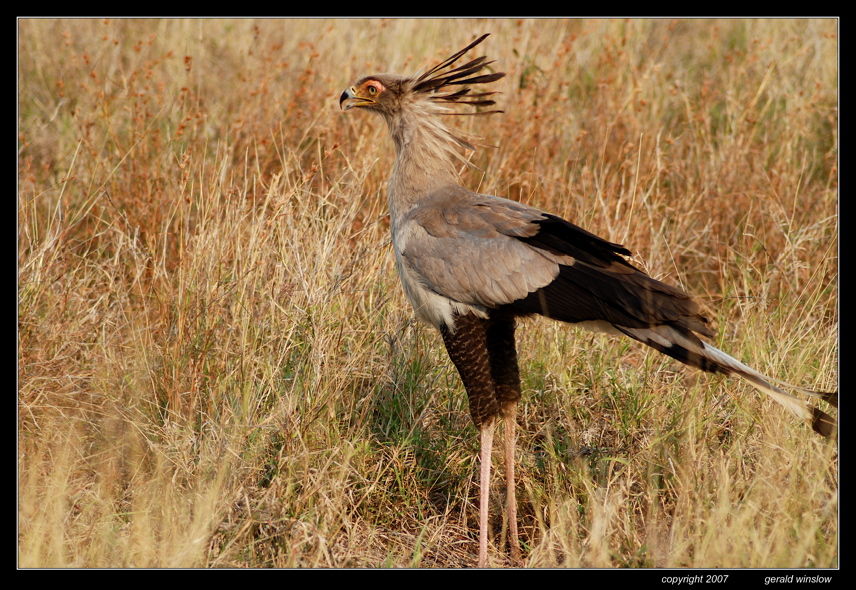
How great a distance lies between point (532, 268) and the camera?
12.0 ft

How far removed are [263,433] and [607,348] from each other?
79.9 inches

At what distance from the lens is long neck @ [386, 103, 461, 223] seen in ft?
13.4

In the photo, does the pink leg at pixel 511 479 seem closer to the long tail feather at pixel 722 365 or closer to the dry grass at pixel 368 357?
the dry grass at pixel 368 357

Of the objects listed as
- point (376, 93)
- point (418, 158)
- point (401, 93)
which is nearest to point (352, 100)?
point (376, 93)

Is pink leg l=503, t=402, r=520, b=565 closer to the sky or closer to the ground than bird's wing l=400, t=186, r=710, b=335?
closer to the ground

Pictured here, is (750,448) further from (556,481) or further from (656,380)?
(556,481)

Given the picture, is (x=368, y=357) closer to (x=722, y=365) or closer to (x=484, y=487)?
(x=484, y=487)

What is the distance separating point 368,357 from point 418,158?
1.07m

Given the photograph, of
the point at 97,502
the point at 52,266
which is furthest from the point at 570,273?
the point at 52,266

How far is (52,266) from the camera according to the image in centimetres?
465

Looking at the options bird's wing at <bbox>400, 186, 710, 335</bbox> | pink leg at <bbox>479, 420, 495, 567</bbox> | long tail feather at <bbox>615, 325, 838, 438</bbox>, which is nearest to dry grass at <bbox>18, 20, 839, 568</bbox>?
pink leg at <bbox>479, 420, 495, 567</bbox>

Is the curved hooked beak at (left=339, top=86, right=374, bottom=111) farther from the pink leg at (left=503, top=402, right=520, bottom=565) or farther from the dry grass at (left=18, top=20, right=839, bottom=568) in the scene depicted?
the pink leg at (left=503, top=402, right=520, bottom=565)

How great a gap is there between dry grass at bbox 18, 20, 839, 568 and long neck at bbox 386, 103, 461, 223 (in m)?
0.35

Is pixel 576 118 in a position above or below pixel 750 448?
above
